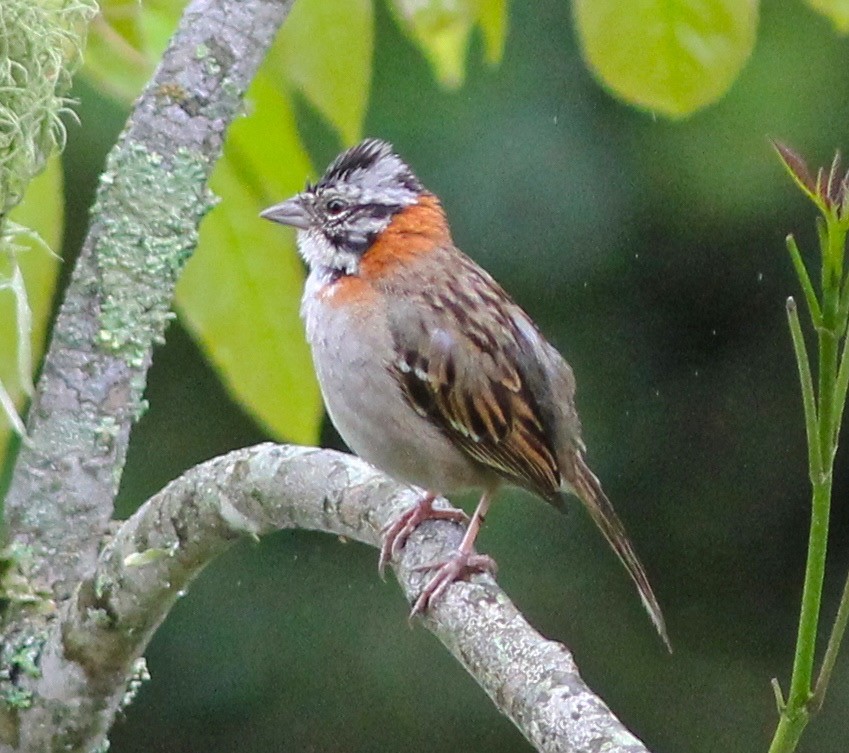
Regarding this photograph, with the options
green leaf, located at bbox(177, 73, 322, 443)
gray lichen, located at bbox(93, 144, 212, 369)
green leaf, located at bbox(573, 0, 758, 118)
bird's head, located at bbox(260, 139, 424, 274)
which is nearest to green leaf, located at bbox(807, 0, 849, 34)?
green leaf, located at bbox(573, 0, 758, 118)

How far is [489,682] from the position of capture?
911mm

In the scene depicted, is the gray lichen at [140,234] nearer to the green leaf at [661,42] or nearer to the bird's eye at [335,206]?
the green leaf at [661,42]

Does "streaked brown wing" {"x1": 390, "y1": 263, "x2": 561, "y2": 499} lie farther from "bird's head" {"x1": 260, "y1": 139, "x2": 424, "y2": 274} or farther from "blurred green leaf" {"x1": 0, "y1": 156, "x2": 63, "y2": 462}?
"blurred green leaf" {"x1": 0, "y1": 156, "x2": 63, "y2": 462}

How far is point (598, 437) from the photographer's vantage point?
308 centimetres

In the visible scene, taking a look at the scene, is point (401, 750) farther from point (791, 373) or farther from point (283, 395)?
point (283, 395)

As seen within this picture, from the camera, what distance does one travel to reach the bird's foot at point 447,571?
1113 millimetres

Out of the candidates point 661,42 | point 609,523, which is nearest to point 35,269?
point 661,42

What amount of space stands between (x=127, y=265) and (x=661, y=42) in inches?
17.0

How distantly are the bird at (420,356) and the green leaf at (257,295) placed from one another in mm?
524

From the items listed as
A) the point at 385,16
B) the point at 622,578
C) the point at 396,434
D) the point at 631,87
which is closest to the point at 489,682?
the point at 631,87

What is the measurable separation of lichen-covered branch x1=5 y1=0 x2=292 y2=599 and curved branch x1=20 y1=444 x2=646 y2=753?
8 cm

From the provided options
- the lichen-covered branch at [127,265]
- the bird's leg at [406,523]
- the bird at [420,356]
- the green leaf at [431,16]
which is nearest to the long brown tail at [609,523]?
the bird at [420,356]

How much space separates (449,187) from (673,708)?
1.20 metres

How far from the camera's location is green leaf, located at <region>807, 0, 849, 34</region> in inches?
39.5
